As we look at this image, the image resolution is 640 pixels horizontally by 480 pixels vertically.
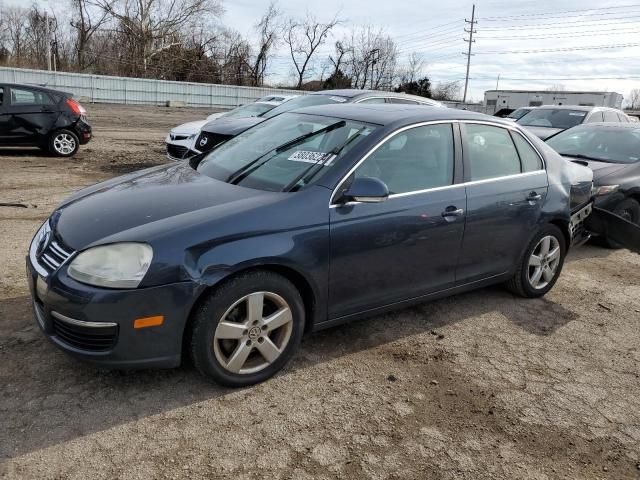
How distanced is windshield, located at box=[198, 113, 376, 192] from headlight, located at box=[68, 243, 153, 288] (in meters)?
0.96

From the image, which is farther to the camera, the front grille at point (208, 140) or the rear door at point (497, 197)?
the front grille at point (208, 140)

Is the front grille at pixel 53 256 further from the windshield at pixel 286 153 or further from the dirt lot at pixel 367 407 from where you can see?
the windshield at pixel 286 153

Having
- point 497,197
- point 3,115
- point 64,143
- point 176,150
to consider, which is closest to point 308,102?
point 176,150

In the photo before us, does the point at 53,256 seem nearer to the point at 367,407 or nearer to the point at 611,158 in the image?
the point at 367,407

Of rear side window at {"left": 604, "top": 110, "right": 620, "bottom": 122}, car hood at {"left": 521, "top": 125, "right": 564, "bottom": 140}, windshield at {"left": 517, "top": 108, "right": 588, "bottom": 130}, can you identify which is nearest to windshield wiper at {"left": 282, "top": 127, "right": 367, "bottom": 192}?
car hood at {"left": 521, "top": 125, "right": 564, "bottom": 140}

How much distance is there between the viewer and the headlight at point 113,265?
277cm

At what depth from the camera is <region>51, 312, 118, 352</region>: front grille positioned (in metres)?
2.78

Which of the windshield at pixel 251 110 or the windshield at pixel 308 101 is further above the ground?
the windshield at pixel 308 101

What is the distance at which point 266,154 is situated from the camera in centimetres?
391

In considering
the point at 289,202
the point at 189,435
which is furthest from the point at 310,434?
the point at 289,202

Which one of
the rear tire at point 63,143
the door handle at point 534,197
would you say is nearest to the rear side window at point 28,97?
the rear tire at point 63,143

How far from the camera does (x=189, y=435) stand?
9.12ft

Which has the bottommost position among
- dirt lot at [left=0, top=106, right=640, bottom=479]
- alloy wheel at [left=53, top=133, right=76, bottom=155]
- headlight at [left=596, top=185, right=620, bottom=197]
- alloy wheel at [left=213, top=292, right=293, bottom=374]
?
dirt lot at [left=0, top=106, right=640, bottom=479]

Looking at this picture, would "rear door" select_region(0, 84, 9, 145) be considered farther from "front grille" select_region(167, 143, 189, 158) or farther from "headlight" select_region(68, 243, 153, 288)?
"headlight" select_region(68, 243, 153, 288)
